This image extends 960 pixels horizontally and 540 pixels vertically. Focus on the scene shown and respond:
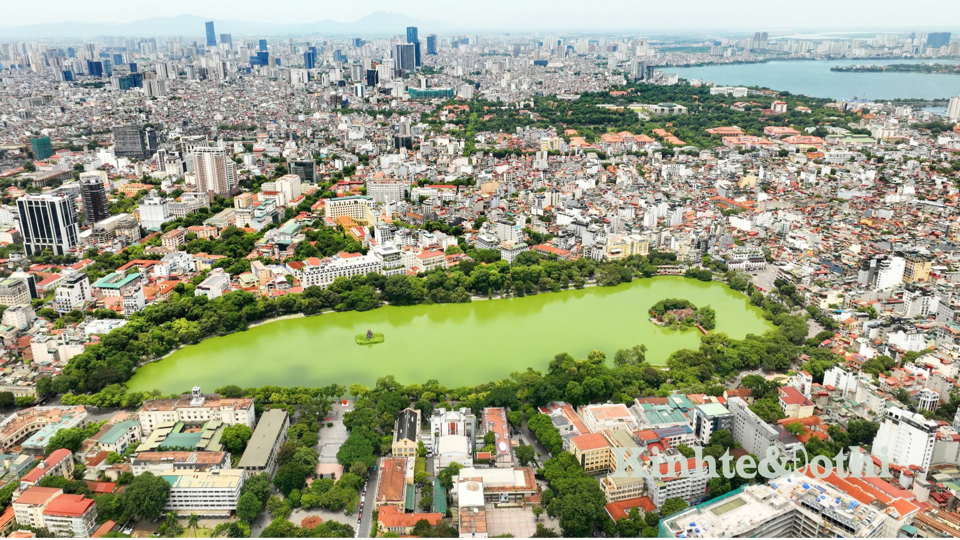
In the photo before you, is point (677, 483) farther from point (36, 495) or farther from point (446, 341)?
point (36, 495)

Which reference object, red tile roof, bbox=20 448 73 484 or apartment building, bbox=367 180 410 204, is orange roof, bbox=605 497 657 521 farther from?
apartment building, bbox=367 180 410 204

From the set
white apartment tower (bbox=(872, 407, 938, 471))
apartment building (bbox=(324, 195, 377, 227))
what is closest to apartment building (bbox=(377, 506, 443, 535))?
white apartment tower (bbox=(872, 407, 938, 471))

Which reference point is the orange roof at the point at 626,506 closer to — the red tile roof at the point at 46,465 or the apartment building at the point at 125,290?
the red tile roof at the point at 46,465

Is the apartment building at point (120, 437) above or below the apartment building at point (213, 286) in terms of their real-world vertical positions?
below

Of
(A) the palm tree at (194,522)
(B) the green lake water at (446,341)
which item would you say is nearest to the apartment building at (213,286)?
(B) the green lake water at (446,341)

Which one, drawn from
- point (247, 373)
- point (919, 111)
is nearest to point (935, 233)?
point (247, 373)

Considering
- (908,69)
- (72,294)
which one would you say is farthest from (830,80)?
(72,294)

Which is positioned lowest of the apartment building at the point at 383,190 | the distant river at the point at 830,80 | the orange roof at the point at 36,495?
the orange roof at the point at 36,495

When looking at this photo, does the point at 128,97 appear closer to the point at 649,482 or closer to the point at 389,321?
the point at 389,321
